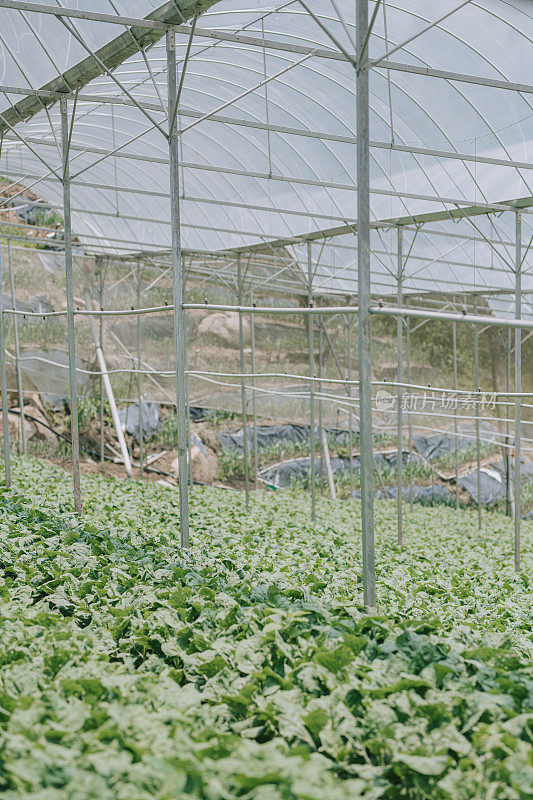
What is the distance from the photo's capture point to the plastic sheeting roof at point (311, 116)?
9.93 m

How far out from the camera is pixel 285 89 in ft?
41.1

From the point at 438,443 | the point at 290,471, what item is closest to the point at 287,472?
the point at 290,471

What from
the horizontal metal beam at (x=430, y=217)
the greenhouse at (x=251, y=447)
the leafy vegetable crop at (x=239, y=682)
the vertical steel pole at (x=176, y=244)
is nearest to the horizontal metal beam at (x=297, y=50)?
the greenhouse at (x=251, y=447)

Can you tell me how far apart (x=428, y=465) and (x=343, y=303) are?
6.18 m

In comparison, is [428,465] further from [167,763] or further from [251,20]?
[167,763]

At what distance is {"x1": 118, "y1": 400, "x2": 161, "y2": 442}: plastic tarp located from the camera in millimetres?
24891

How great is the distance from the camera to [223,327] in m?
27.2

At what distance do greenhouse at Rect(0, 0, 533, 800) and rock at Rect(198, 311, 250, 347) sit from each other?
14cm

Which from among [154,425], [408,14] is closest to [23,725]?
[408,14]

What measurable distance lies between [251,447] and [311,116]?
1481 cm

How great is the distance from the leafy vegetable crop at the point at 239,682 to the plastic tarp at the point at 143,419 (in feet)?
55.4

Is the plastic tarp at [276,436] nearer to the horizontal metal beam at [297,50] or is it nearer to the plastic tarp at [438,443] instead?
the plastic tarp at [438,443]

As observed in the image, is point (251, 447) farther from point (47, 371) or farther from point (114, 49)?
point (114, 49)

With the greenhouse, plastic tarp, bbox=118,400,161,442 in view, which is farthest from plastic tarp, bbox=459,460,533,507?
plastic tarp, bbox=118,400,161,442
